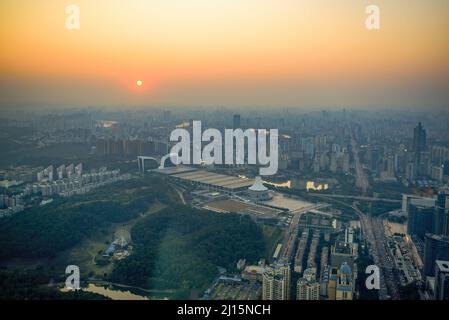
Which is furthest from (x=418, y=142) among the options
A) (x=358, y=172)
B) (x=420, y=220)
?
(x=420, y=220)

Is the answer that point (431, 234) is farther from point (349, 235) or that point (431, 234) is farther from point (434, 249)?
point (349, 235)

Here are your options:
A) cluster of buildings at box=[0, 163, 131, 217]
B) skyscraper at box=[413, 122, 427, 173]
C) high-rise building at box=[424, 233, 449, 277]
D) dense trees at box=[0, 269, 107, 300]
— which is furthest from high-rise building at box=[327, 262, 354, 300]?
cluster of buildings at box=[0, 163, 131, 217]

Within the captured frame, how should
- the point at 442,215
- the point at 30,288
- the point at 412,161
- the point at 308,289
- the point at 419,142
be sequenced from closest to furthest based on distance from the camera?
the point at 308,289 < the point at 30,288 < the point at 442,215 < the point at 419,142 < the point at 412,161

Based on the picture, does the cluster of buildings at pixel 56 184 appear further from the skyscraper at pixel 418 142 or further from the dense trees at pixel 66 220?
the skyscraper at pixel 418 142

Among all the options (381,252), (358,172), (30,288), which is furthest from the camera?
(358,172)

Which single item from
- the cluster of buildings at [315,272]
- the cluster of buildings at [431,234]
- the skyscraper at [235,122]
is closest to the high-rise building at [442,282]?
the cluster of buildings at [431,234]
